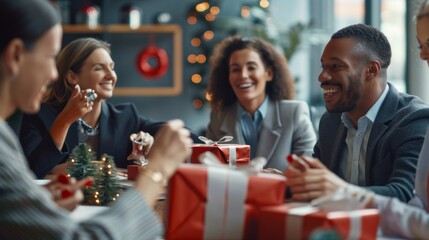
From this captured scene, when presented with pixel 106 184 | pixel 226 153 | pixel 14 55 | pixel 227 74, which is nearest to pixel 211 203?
pixel 14 55

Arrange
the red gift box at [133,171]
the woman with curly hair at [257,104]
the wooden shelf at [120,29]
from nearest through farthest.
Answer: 1. the red gift box at [133,171]
2. the woman with curly hair at [257,104]
3. the wooden shelf at [120,29]

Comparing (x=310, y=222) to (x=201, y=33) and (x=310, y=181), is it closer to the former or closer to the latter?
(x=310, y=181)

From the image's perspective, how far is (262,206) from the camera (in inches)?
59.6

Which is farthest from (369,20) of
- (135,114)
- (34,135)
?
(34,135)

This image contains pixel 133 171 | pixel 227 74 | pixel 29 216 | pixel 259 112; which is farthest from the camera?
pixel 227 74

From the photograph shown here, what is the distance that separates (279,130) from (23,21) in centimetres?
235

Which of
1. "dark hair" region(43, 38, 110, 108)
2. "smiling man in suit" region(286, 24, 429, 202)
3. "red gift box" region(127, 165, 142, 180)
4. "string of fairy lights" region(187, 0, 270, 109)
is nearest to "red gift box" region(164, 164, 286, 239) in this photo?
"smiling man in suit" region(286, 24, 429, 202)

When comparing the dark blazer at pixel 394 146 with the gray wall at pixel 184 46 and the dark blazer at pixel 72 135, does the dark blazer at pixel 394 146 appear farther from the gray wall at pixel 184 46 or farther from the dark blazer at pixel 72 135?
the gray wall at pixel 184 46

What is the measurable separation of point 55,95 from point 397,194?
1.77 meters

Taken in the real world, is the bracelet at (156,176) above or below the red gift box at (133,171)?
above

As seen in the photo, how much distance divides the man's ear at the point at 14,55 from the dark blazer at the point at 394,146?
109 centimetres

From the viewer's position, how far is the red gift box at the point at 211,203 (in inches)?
59.1

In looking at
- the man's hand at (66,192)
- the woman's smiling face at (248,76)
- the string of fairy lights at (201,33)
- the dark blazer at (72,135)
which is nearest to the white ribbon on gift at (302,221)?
the man's hand at (66,192)

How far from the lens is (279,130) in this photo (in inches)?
143
